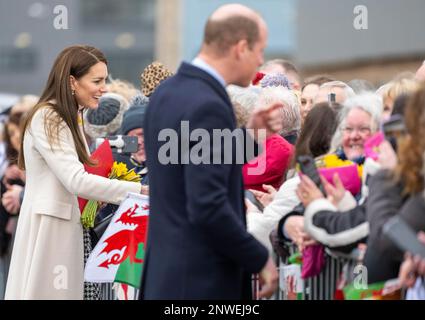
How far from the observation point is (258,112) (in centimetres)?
606

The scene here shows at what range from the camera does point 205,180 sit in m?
5.80

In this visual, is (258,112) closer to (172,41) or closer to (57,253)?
(57,253)

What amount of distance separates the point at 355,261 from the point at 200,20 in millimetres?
51082

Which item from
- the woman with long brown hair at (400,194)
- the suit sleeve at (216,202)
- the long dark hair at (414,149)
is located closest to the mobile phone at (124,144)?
the suit sleeve at (216,202)

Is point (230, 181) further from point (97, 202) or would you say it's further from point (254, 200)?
point (97, 202)

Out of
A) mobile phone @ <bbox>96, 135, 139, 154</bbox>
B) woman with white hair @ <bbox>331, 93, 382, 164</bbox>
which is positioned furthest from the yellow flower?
woman with white hair @ <bbox>331, 93, 382, 164</bbox>

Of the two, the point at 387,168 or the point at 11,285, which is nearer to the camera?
the point at 387,168

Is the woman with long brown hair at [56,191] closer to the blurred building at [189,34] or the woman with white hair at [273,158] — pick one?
the woman with white hair at [273,158]

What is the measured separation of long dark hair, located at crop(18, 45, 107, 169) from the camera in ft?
25.4

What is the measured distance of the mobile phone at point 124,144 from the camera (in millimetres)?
9180

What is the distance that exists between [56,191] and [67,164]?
18cm

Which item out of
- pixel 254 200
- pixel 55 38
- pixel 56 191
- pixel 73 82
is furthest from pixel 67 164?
pixel 55 38

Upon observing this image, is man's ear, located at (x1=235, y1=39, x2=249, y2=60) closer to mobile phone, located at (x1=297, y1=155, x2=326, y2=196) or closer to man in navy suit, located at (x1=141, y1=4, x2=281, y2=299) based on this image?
man in navy suit, located at (x1=141, y1=4, x2=281, y2=299)
